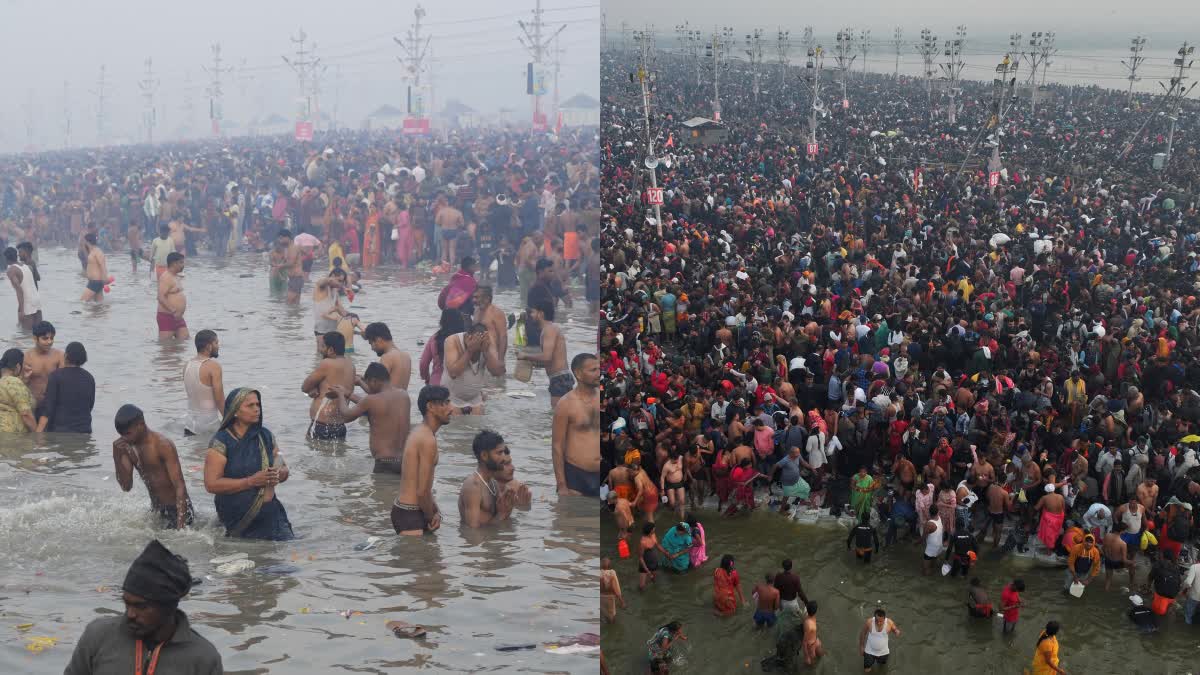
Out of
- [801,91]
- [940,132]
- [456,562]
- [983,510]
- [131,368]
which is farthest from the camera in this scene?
[801,91]

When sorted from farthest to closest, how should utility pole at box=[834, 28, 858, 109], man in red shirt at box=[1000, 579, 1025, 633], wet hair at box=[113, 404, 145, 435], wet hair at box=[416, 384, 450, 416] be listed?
1. utility pole at box=[834, 28, 858, 109]
2. man in red shirt at box=[1000, 579, 1025, 633]
3. wet hair at box=[416, 384, 450, 416]
4. wet hair at box=[113, 404, 145, 435]

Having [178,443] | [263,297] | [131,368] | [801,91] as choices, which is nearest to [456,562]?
[178,443]

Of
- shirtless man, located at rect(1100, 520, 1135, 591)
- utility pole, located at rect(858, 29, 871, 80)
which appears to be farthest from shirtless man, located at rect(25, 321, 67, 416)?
utility pole, located at rect(858, 29, 871, 80)

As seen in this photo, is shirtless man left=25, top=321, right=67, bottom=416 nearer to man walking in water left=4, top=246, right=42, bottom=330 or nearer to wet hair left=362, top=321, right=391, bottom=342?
wet hair left=362, top=321, right=391, bottom=342

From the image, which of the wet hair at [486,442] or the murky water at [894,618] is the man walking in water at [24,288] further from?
the wet hair at [486,442]

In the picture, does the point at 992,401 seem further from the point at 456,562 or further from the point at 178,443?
the point at 178,443

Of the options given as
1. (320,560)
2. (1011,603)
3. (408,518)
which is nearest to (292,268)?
(408,518)

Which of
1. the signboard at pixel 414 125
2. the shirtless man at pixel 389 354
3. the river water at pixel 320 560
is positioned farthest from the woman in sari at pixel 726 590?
the signboard at pixel 414 125
